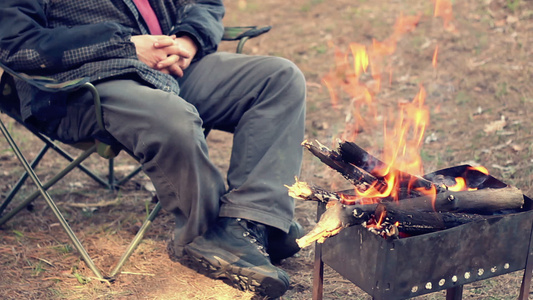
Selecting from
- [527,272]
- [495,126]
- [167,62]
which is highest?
[167,62]

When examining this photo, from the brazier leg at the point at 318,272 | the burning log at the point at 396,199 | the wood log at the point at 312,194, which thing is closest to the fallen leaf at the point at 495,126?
the burning log at the point at 396,199

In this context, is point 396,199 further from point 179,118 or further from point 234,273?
point 179,118

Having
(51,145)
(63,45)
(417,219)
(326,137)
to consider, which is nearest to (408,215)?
(417,219)

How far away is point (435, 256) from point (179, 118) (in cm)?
105

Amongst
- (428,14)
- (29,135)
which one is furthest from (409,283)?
(428,14)

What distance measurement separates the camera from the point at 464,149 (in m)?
3.86

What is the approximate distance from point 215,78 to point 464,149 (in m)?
1.82

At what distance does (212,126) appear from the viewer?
280cm

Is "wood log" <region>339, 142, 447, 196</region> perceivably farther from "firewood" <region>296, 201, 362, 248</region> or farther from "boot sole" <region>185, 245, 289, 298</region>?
"boot sole" <region>185, 245, 289, 298</region>

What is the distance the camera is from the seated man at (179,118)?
2363 mm

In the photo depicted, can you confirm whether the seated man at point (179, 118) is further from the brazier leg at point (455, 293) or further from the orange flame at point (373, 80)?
the orange flame at point (373, 80)

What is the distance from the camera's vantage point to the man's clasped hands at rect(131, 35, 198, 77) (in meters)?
2.61

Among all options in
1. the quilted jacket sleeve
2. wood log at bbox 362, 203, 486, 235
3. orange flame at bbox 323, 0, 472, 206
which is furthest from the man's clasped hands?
orange flame at bbox 323, 0, 472, 206

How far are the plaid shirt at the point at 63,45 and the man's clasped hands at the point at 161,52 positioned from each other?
5 cm
